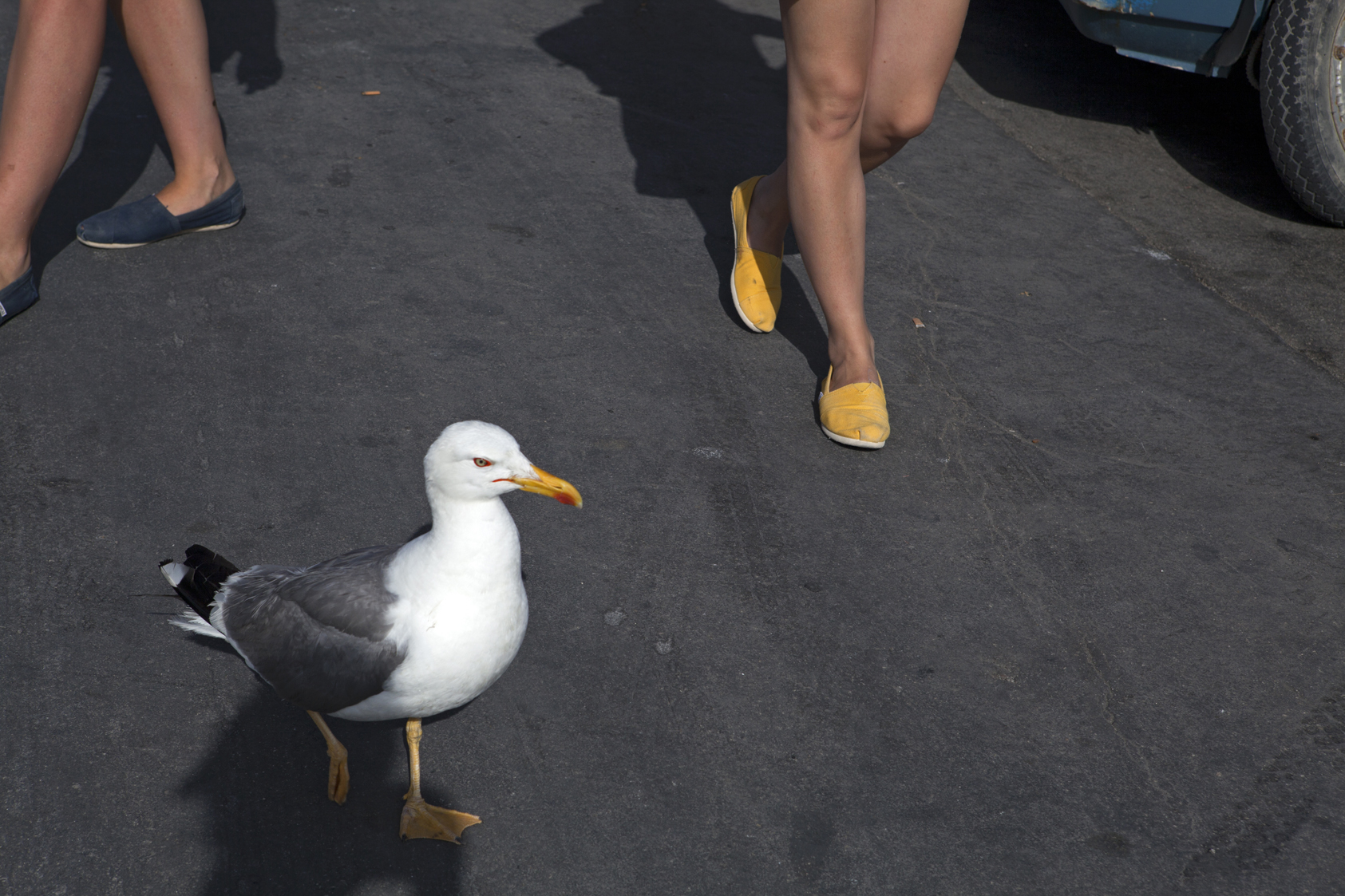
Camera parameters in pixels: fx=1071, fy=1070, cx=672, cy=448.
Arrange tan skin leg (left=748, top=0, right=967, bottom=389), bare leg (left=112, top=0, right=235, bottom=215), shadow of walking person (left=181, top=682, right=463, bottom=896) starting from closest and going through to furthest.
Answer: shadow of walking person (left=181, top=682, right=463, bottom=896)
tan skin leg (left=748, top=0, right=967, bottom=389)
bare leg (left=112, top=0, right=235, bottom=215)

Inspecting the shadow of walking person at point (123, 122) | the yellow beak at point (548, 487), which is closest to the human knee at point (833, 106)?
the yellow beak at point (548, 487)

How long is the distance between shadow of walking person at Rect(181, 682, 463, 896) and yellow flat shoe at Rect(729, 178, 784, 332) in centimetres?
207

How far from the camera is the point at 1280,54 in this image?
468 cm

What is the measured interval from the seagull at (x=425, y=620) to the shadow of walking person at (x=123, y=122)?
244 cm

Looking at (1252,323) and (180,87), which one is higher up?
(180,87)

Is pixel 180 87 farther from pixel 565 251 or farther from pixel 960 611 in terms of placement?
pixel 960 611

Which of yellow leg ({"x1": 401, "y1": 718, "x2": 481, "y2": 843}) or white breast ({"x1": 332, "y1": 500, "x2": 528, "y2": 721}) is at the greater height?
white breast ({"x1": 332, "y1": 500, "x2": 528, "y2": 721})

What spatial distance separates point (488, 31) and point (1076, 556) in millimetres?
4655

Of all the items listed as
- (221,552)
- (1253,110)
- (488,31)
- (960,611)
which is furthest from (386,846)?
(1253,110)

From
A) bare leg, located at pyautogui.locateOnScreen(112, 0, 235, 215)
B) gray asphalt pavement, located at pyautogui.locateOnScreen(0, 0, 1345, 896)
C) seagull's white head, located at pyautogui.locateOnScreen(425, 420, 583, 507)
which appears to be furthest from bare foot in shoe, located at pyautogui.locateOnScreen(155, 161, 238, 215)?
seagull's white head, located at pyautogui.locateOnScreen(425, 420, 583, 507)

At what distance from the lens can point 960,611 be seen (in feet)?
9.64

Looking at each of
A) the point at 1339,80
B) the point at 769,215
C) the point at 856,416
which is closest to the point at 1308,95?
the point at 1339,80

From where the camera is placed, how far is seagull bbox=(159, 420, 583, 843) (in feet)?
7.45

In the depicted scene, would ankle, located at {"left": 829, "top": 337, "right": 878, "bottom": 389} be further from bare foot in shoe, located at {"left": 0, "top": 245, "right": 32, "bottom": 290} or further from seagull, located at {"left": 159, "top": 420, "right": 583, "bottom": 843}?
bare foot in shoe, located at {"left": 0, "top": 245, "right": 32, "bottom": 290}
